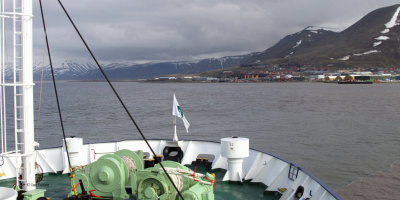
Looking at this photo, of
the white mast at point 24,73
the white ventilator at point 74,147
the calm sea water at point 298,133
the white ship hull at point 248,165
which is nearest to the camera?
the white mast at point 24,73

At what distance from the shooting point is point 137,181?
9.25 meters

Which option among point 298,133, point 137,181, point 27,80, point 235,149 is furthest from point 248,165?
point 298,133

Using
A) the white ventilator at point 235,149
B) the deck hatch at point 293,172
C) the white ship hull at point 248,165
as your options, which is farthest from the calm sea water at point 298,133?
the white ventilator at point 235,149

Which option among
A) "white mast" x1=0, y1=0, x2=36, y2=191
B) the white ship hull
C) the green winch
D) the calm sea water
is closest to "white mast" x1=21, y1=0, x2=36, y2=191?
"white mast" x1=0, y1=0, x2=36, y2=191

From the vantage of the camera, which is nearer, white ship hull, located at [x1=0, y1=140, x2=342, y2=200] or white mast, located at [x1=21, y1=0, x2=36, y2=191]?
white mast, located at [x1=21, y1=0, x2=36, y2=191]

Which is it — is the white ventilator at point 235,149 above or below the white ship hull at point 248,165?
above

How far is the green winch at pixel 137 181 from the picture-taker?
29.0 ft

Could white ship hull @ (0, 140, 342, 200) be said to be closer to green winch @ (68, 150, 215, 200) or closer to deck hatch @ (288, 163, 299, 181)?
deck hatch @ (288, 163, 299, 181)

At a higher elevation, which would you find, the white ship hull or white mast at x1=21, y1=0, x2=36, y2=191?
white mast at x1=21, y1=0, x2=36, y2=191

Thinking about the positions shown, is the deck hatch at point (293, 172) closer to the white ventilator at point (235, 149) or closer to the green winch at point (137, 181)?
the white ventilator at point (235, 149)

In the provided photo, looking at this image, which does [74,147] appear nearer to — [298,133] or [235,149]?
[235,149]

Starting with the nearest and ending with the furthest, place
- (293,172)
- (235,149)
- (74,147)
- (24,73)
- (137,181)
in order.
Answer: (24,73) < (137,181) < (293,172) < (235,149) < (74,147)

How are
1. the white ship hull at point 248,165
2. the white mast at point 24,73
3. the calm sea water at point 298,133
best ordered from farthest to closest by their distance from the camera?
the calm sea water at point 298,133 < the white ship hull at point 248,165 < the white mast at point 24,73

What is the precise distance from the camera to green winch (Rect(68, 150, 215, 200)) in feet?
29.0
